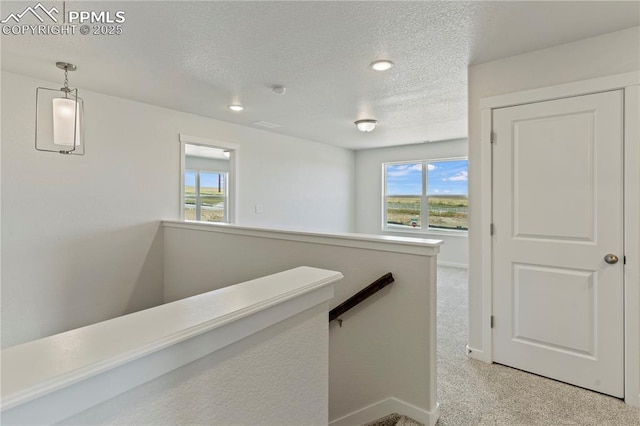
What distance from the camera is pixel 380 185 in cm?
704

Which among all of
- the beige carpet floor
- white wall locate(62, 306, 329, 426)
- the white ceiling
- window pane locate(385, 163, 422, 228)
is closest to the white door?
the beige carpet floor

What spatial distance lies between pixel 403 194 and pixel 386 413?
17.3ft

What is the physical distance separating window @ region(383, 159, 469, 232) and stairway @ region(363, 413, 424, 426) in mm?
4770

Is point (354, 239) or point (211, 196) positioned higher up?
point (211, 196)

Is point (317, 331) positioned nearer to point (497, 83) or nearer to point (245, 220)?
point (497, 83)

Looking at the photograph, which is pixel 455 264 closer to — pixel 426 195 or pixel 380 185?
pixel 426 195

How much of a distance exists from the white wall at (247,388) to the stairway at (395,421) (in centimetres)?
86

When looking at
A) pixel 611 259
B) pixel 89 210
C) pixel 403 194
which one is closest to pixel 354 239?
pixel 611 259

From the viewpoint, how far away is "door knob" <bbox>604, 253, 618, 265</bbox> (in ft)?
6.95

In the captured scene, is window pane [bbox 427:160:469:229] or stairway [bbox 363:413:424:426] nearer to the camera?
stairway [bbox 363:413:424:426]

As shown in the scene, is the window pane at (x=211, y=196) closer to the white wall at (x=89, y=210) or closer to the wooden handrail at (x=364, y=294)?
the white wall at (x=89, y=210)

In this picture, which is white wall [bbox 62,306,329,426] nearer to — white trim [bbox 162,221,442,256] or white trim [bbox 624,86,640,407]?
white trim [bbox 162,221,442,256]

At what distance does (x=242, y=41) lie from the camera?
225cm

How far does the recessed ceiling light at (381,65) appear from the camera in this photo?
2.56 metres
